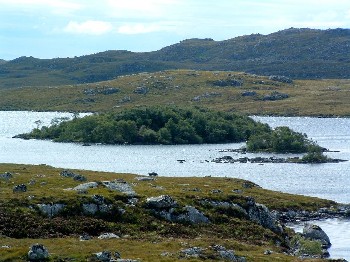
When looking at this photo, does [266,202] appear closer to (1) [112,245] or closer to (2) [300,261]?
(2) [300,261]

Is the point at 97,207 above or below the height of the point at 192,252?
above

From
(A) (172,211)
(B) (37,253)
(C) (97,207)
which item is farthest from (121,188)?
(B) (37,253)

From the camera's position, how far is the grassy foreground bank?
52500 millimetres

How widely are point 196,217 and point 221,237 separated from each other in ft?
13.0

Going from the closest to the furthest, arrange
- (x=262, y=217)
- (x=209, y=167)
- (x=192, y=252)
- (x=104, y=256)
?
(x=104, y=256) → (x=192, y=252) → (x=262, y=217) → (x=209, y=167)

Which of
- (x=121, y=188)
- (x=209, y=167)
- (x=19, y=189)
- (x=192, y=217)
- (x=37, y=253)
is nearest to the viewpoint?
(x=37, y=253)

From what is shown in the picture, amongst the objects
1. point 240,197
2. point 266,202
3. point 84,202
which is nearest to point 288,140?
point 266,202

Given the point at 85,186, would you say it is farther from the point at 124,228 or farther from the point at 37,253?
the point at 37,253

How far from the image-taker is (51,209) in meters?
62.9

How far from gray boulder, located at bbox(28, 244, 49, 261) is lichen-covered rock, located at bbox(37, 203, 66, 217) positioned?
15.0 m

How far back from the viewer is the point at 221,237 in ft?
215

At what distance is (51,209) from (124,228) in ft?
22.5

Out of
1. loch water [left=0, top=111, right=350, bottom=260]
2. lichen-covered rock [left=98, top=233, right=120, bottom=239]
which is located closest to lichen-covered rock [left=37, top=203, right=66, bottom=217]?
lichen-covered rock [left=98, top=233, right=120, bottom=239]

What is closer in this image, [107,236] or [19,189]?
[107,236]
